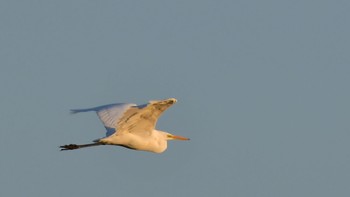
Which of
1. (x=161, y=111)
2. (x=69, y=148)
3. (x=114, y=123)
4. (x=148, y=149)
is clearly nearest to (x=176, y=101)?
(x=161, y=111)

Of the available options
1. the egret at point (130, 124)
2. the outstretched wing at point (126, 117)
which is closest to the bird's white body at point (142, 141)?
the egret at point (130, 124)

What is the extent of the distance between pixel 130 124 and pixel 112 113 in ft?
2.25

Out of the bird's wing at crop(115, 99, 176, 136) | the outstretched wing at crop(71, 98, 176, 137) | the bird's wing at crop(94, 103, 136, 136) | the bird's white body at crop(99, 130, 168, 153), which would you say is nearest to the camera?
the bird's wing at crop(115, 99, 176, 136)

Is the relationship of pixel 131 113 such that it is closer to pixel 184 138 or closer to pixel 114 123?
pixel 114 123

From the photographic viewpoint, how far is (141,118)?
26156mm

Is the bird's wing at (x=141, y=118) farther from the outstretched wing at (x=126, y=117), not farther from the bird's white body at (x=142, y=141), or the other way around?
the bird's white body at (x=142, y=141)

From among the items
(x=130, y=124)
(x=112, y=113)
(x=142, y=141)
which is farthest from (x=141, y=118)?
(x=142, y=141)

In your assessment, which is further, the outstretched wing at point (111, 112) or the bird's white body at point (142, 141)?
the bird's white body at point (142, 141)

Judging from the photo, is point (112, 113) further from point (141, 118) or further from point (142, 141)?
point (142, 141)

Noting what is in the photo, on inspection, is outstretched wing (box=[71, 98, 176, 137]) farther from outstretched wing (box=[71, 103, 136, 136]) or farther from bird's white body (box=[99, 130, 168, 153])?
bird's white body (box=[99, 130, 168, 153])

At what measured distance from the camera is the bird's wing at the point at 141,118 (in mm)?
24316

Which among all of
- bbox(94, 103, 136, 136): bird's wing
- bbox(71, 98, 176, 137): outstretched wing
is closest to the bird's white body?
bbox(71, 98, 176, 137): outstretched wing

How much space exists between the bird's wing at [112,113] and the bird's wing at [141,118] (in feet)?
0.40

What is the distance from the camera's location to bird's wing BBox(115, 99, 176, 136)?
2432 cm
